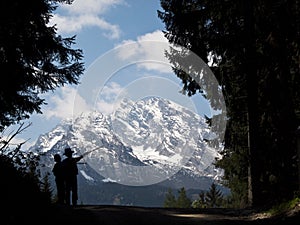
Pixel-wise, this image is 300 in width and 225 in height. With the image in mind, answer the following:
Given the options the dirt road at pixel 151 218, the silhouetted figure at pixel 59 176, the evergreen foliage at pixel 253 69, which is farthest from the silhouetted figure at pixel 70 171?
the evergreen foliage at pixel 253 69

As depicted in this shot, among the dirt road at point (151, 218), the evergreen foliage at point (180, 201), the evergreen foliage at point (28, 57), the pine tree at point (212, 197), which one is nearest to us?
the dirt road at point (151, 218)

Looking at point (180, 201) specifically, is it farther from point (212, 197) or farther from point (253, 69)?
point (253, 69)

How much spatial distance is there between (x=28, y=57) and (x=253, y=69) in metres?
7.04

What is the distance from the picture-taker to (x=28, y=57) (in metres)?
15.2

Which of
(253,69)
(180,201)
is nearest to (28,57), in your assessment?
(253,69)

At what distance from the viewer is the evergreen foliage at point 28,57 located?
1371 cm

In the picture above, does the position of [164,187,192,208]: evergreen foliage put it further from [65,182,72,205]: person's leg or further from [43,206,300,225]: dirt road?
[43,206,300,225]: dirt road

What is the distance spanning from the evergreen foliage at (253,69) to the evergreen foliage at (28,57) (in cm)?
468

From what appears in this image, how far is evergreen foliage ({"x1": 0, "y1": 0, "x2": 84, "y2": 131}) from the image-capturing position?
1371 centimetres

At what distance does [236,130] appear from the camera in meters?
20.8

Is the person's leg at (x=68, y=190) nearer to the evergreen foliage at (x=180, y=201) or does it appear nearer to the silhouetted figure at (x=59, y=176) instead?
the silhouetted figure at (x=59, y=176)

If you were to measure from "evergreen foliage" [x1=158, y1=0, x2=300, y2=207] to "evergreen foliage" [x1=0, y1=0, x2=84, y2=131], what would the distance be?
15.4ft

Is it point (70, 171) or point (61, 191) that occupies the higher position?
point (70, 171)

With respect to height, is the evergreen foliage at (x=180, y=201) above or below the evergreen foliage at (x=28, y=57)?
above
